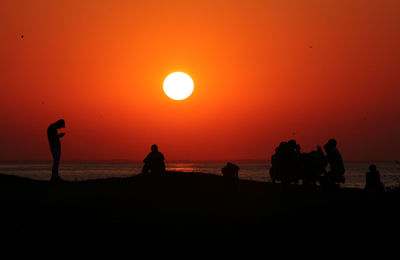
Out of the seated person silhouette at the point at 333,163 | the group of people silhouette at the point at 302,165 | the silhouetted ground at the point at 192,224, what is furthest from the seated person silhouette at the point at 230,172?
the seated person silhouette at the point at 333,163

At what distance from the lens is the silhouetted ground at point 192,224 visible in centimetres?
1303

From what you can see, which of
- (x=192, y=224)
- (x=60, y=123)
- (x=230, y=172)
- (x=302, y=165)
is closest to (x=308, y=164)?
(x=302, y=165)

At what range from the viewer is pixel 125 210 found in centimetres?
1620

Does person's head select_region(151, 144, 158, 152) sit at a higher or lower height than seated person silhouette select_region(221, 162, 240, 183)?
higher

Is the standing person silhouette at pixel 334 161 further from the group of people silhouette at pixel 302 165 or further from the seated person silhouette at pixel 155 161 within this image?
the seated person silhouette at pixel 155 161

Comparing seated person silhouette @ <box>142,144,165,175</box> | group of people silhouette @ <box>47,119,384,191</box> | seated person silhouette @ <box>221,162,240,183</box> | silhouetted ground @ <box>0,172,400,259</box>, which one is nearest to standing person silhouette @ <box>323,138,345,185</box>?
group of people silhouette @ <box>47,119,384,191</box>

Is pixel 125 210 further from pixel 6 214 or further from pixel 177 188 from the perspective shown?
pixel 177 188

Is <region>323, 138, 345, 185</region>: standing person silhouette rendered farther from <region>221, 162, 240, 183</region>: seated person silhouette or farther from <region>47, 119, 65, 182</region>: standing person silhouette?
<region>47, 119, 65, 182</region>: standing person silhouette

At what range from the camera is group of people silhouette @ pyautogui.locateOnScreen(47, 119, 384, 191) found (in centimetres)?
2173

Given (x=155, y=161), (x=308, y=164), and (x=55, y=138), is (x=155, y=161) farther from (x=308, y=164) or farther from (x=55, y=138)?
(x=308, y=164)

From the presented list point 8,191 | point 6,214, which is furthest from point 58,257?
point 8,191

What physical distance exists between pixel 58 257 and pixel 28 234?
168 cm

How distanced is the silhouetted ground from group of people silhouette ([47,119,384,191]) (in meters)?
1.61

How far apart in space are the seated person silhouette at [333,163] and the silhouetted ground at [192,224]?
1485 millimetres
